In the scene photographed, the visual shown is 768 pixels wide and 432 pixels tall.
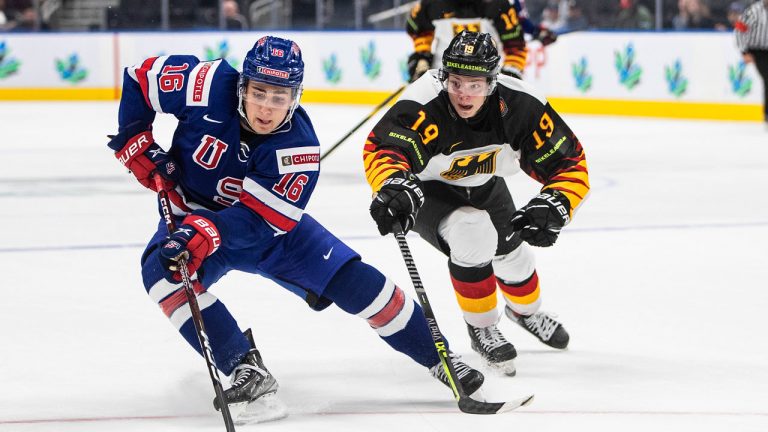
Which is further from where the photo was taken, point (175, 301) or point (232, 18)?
point (232, 18)

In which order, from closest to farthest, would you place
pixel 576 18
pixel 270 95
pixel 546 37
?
pixel 270 95 < pixel 546 37 < pixel 576 18

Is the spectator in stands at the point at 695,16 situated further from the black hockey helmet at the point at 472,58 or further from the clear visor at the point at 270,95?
the clear visor at the point at 270,95

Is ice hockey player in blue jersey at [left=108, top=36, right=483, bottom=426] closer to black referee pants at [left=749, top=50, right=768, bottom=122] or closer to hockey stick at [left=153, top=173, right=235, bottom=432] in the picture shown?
hockey stick at [left=153, top=173, right=235, bottom=432]

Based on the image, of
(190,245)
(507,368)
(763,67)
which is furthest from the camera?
(763,67)

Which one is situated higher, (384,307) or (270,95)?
(270,95)

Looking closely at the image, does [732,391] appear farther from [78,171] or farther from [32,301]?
[78,171]

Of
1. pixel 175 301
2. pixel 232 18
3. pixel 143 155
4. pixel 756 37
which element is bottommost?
pixel 232 18

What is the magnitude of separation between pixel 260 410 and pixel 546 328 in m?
1.08

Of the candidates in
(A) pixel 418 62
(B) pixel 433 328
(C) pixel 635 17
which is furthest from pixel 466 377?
(C) pixel 635 17

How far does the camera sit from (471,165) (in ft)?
11.5

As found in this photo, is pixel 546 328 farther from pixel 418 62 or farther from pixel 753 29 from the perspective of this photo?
pixel 753 29

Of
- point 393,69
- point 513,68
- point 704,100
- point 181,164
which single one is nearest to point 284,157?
point 181,164

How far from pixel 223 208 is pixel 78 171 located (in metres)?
5.45

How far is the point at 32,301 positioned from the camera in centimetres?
437
